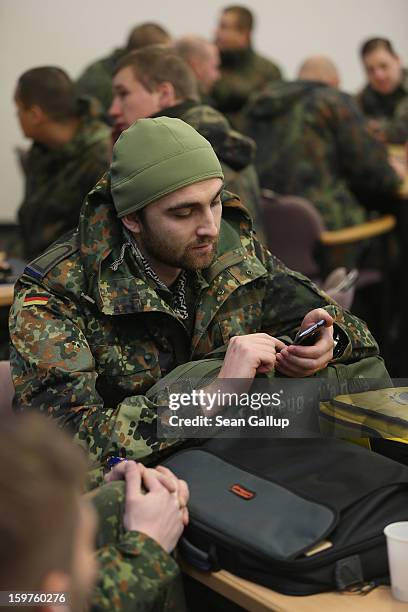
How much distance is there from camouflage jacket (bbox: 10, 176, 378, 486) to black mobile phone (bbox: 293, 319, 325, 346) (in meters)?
0.11

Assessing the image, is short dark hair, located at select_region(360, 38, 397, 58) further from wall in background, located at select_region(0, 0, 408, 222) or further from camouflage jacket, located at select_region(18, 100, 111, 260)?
camouflage jacket, located at select_region(18, 100, 111, 260)

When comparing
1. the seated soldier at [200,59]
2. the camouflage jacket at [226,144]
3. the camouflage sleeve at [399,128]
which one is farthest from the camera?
the camouflage sleeve at [399,128]

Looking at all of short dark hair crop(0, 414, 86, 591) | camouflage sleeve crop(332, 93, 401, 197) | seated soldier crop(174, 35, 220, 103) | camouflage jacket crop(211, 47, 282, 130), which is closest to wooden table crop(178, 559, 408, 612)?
short dark hair crop(0, 414, 86, 591)

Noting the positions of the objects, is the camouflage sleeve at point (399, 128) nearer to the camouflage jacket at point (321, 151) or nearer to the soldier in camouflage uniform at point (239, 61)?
the soldier in camouflage uniform at point (239, 61)

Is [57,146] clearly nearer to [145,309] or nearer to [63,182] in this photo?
[63,182]

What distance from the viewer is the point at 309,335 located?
6.31 ft

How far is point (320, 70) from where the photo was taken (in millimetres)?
5391

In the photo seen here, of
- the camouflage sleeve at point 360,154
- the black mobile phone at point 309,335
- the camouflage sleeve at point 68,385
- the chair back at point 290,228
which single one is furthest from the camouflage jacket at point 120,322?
the camouflage sleeve at point 360,154

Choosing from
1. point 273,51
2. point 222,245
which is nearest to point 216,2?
point 273,51

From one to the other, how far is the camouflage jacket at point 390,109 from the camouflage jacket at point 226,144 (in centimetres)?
315

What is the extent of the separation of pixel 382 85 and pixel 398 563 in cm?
534

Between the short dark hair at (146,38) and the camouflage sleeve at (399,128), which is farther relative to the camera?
the camouflage sleeve at (399,128)

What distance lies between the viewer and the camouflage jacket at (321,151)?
424 cm

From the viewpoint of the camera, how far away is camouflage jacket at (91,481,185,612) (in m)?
1.31
